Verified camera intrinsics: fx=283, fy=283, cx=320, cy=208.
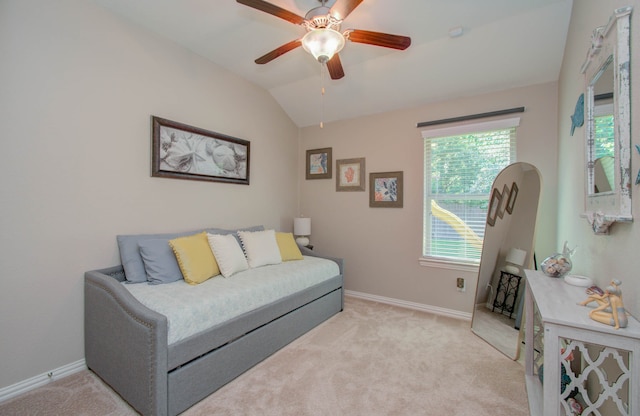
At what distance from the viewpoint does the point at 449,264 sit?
319 centimetres

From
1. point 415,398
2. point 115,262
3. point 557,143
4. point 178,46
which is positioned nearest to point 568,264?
point 415,398

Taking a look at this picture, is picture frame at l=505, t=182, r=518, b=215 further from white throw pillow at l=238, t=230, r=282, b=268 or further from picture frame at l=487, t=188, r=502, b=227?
white throw pillow at l=238, t=230, r=282, b=268

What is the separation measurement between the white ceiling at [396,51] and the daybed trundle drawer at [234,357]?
100 inches

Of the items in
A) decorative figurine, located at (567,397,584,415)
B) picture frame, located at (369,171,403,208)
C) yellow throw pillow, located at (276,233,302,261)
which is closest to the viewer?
decorative figurine, located at (567,397,584,415)

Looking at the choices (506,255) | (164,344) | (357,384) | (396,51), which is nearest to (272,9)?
(396,51)

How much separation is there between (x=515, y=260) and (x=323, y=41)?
2.43m

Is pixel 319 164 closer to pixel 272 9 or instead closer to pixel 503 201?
pixel 503 201

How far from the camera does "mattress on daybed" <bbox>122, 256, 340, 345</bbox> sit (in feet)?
5.65

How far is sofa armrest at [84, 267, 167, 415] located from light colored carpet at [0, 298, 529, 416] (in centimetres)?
14

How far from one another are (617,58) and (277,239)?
2909 mm

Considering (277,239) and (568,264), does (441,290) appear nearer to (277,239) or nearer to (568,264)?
(568,264)

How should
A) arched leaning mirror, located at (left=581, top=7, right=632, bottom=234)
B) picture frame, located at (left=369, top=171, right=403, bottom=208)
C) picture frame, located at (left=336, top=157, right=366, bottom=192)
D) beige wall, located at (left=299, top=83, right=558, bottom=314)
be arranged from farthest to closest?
Result: picture frame, located at (left=336, top=157, right=366, bottom=192)
picture frame, located at (left=369, top=171, right=403, bottom=208)
beige wall, located at (left=299, top=83, right=558, bottom=314)
arched leaning mirror, located at (left=581, top=7, right=632, bottom=234)

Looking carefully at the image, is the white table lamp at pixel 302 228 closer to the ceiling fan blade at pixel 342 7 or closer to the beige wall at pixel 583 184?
the ceiling fan blade at pixel 342 7

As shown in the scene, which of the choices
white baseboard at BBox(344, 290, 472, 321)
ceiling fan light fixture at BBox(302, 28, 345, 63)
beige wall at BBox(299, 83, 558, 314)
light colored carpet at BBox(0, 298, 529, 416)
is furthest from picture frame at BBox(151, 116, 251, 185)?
white baseboard at BBox(344, 290, 472, 321)
